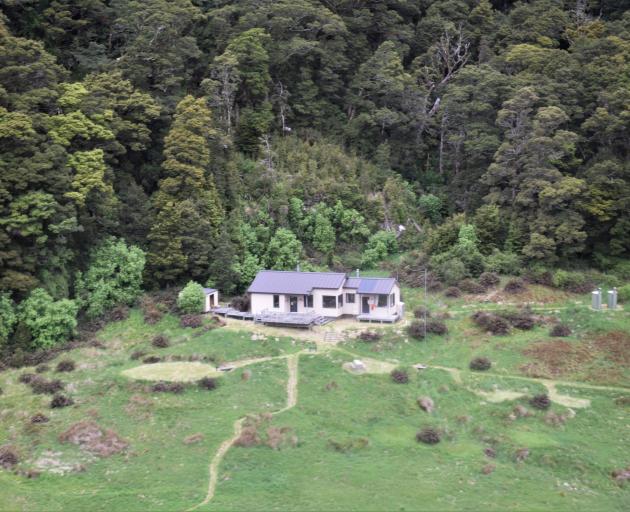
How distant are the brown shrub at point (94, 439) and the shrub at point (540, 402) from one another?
18423mm

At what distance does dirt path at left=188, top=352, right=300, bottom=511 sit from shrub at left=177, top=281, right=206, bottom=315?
6.66 metres

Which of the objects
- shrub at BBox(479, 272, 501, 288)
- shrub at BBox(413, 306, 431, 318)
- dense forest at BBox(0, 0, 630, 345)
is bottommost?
shrub at BBox(413, 306, 431, 318)

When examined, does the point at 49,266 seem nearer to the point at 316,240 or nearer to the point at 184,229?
the point at 184,229

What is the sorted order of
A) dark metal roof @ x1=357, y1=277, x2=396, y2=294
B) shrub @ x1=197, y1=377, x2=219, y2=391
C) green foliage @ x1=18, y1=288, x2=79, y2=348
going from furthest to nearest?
dark metal roof @ x1=357, y1=277, x2=396, y2=294 → green foliage @ x1=18, y1=288, x2=79, y2=348 → shrub @ x1=197, y1=377, x2=219, y2=391

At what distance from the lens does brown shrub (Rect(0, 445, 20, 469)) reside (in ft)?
97.1

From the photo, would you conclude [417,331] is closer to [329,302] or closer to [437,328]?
[437,328]

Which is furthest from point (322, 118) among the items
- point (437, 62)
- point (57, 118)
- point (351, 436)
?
point (351, 436)

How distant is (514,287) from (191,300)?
19577mm

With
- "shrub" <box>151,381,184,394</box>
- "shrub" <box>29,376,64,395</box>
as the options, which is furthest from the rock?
"shrub" <box>29,376,64,395</box>

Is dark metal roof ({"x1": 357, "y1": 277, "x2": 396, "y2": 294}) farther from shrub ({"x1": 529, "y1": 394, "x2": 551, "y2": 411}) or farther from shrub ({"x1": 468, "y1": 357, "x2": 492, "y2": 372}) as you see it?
shrub ({"x1": 529, "y1": 394, "x2": 551, "y2": 411})

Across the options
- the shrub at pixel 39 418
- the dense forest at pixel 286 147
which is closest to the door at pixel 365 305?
the dense forest at pixel 286 147

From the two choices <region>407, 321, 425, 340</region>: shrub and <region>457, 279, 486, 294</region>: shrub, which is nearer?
<region>407, 321, 425, 340</region>: shrub

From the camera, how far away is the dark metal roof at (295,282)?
42469 mm

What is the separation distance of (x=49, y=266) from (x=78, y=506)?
17.9 m
